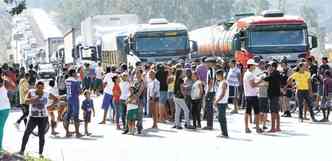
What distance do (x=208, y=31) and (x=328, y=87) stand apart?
64.3 feet

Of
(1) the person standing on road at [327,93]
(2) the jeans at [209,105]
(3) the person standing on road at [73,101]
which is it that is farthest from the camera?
(1) the person standing on road at [327,93]

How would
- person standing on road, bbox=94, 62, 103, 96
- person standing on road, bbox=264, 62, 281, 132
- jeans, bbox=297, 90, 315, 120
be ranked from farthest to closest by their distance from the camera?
person standing on road, bbox=94, 62, 103, 96, jeans, bbox=297, 90, 315, 120, person standing on road, bbox=264, 62, 281, 132

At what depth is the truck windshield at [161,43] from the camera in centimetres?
3688

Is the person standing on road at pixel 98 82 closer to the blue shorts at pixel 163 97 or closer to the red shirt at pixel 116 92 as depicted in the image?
the blue shorts at pixel 163 97

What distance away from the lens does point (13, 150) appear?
20625 mm

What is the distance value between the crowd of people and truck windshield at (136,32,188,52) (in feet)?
28.4

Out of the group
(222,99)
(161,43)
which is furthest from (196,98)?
(161,43)

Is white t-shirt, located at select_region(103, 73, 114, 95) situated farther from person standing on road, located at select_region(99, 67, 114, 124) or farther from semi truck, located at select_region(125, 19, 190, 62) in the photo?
semi truck, located at select_region(125, 19, 190, 62)

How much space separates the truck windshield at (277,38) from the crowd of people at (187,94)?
16.3ft

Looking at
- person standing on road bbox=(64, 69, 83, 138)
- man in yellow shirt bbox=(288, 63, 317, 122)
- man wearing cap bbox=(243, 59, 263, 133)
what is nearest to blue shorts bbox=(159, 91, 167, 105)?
person standing on road bbox=(64, 69, 83, 138)

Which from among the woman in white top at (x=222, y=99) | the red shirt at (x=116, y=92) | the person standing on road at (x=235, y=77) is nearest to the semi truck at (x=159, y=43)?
the person standing on road at (x=235, y=77)

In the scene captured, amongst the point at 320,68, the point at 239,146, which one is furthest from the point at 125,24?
the point at 239,146

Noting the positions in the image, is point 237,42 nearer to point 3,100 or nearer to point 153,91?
point 153,91

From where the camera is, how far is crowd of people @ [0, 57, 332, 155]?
73.3 ft
